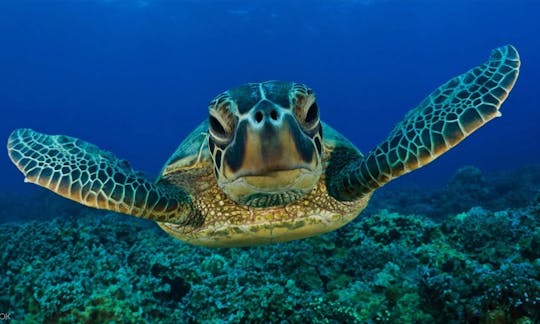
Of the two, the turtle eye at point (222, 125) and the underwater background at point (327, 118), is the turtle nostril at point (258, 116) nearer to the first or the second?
the turtle eye at point (222, 125)

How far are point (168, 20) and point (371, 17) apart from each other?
2989 cm

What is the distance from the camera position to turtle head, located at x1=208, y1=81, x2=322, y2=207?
2117 mm

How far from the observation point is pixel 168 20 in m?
50.8

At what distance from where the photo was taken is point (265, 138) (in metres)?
2.09

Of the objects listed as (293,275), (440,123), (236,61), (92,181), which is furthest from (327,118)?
(92,181)

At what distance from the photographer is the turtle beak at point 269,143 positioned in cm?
210

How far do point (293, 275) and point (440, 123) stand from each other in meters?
2.34

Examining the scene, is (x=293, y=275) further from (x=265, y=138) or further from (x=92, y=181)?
(x=265, y=138)

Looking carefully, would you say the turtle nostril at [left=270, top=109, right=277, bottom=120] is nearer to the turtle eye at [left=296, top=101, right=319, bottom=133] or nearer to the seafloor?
the turtle eye at [left=296, top=101, right=319, bottom=133]

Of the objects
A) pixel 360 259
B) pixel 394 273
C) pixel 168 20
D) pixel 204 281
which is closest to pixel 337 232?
pixel 360 259

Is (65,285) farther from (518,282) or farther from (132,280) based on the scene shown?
(518,282)

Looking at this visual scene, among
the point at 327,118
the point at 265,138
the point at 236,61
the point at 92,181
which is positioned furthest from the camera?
the point at 327,118

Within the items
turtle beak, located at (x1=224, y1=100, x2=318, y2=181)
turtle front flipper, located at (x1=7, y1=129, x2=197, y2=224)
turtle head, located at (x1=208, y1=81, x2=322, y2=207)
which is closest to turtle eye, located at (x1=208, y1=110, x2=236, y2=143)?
turtle head, located at (x1=208, y1=81, x2=322, y2=207)

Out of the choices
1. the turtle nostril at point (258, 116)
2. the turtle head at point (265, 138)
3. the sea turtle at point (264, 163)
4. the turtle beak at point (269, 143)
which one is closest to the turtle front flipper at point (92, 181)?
the sea turtle at point (264, 163)
